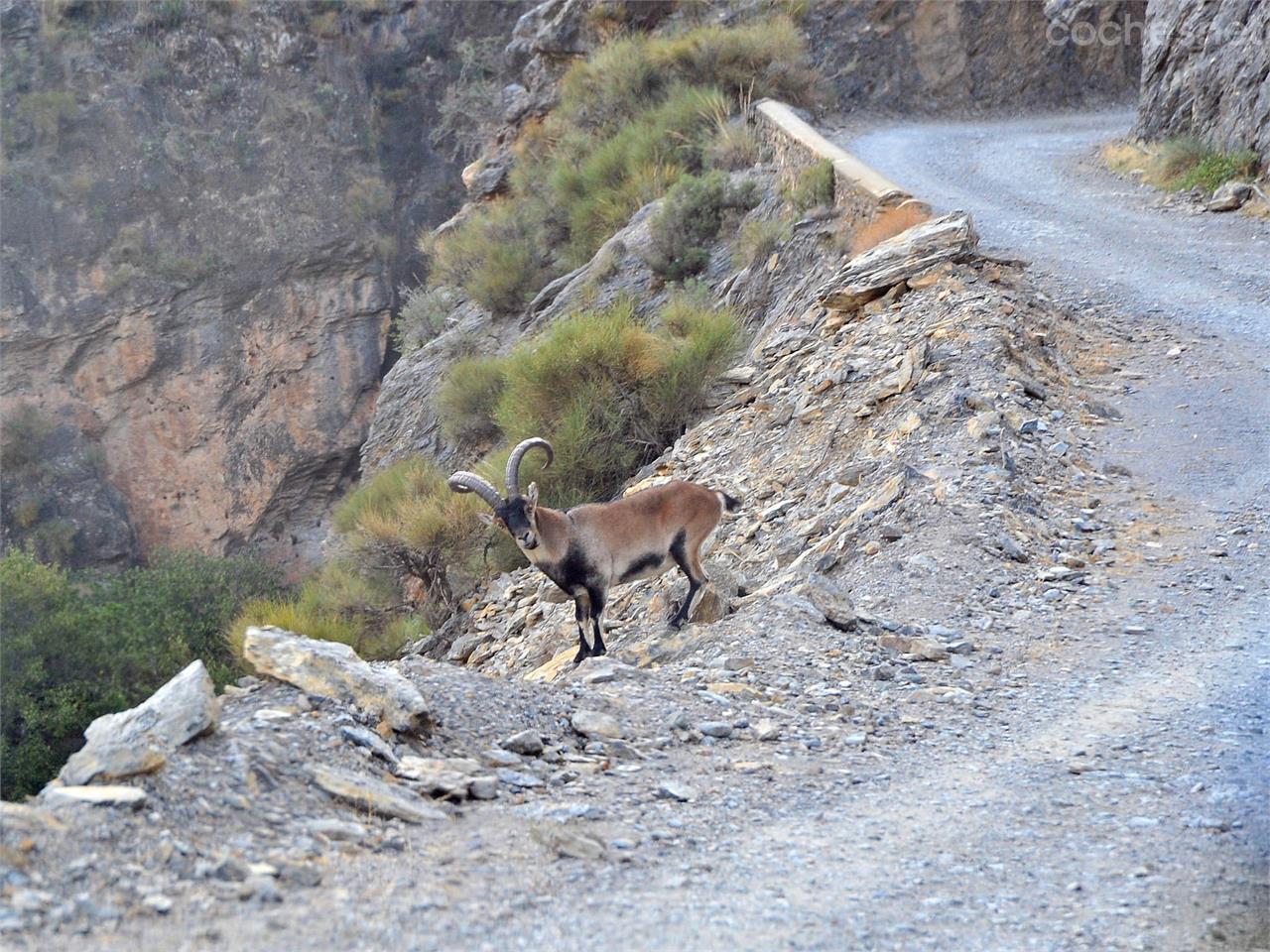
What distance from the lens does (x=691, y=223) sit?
18312mm

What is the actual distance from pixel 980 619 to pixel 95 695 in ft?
48.3

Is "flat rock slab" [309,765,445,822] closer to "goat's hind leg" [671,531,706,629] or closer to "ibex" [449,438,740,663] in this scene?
"ibex" [449,438,740,663]

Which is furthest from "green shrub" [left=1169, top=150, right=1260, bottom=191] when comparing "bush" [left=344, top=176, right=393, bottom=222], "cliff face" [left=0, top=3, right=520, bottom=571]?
"bush" [left=344, top=176, right=393, bottom=222]

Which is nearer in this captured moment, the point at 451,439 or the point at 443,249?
the point at 451,439

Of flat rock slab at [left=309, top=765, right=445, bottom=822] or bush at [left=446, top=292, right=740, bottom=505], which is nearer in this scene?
flat rock slab at [left=309, top=765, right=445, bottom=822]

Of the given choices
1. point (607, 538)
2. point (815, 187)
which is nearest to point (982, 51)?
point (815, 187)

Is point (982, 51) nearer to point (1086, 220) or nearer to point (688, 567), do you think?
point (1086, 220)

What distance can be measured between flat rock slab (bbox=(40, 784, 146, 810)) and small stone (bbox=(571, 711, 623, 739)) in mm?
2015

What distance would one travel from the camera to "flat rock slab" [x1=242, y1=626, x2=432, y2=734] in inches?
203

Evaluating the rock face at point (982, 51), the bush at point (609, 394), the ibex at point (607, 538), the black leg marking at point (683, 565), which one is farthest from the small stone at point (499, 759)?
the rock face at point (982, 51)

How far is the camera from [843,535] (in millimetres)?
8812

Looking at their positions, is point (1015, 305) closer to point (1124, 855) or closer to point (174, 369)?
point (1124, 855)

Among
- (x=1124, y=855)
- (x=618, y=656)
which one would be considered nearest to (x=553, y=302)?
(x=618, y=656)

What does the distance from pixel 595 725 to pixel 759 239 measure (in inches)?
463
